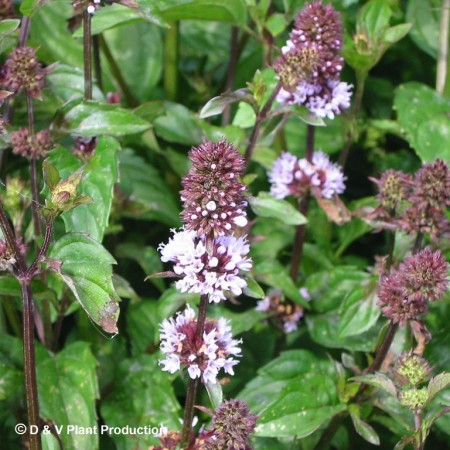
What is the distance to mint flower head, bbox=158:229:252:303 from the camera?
1073mm

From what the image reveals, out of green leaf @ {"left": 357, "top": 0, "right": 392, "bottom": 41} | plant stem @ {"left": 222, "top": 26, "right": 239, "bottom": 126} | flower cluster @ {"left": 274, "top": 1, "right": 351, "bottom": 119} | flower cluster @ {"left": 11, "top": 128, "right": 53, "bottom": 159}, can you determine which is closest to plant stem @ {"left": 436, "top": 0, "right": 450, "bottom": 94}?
green leaf @ {"left": 357, "top": 0, "right": 392, "bottom": 41}

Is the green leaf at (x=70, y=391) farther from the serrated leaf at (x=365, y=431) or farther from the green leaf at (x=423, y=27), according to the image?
the green leaf at (x=423, y=27)

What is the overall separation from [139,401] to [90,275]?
1.51 feet

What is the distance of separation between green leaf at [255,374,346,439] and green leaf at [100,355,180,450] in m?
0.22

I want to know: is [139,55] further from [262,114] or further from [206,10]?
[262,114]

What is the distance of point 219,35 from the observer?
221 cm

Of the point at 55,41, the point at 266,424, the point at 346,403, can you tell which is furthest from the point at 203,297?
the point at 55,41

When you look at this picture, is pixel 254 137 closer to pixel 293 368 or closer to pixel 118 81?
pixel 293 368

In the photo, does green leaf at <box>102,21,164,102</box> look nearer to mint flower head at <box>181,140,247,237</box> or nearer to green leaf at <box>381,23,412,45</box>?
green leaf at <box>381,23,412,45</box>

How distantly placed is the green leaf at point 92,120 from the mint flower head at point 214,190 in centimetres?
42

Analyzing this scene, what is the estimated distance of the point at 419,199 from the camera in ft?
4.40

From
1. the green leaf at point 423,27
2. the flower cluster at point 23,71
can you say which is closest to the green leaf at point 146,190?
the flower cluster at point 23,71

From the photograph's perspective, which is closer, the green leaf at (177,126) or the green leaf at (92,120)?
the green leaf at (92,120)

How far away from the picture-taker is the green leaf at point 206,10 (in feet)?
5.43
